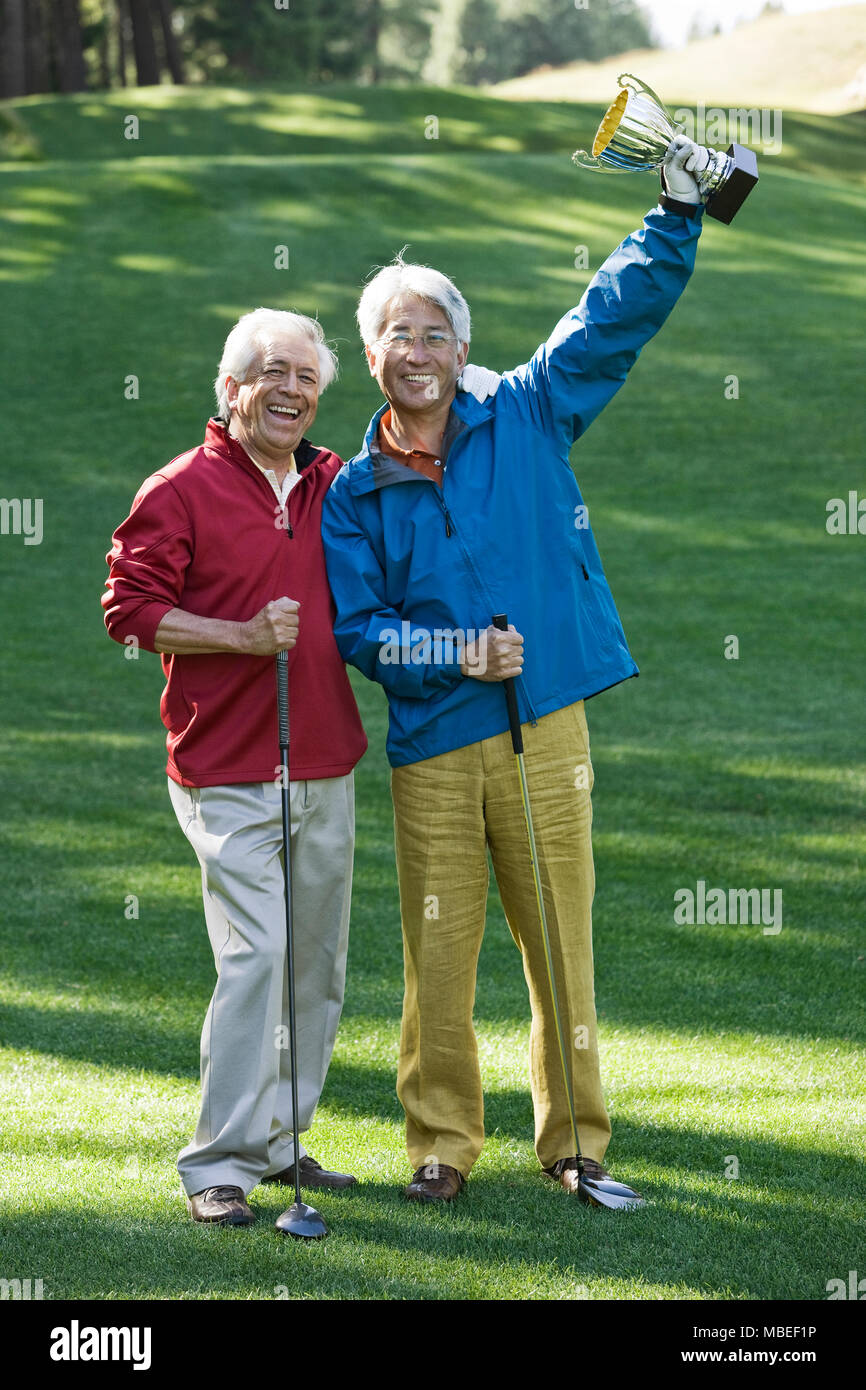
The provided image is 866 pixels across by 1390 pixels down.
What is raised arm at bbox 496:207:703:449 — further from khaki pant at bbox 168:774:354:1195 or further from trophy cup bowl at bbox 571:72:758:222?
khaki pant at bbox 168:774:354:1195

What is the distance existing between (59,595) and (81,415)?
15.8 feet

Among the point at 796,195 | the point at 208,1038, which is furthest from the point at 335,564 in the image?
the point at 796,195

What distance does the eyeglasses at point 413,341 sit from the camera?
3709 mm

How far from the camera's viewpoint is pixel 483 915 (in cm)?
397

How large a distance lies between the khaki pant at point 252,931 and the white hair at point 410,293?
3.72ft

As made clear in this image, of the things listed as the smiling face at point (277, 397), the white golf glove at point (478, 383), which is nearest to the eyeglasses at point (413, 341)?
the white golf glove at point (478, 383)

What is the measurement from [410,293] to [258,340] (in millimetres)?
395

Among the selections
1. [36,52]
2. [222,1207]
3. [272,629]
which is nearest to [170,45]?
[36,52]

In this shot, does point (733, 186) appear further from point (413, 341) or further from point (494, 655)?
point (494, 655)

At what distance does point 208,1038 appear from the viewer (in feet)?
12.3

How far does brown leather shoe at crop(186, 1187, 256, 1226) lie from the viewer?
3693 mm

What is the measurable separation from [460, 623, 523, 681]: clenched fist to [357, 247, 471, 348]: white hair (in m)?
0.77
